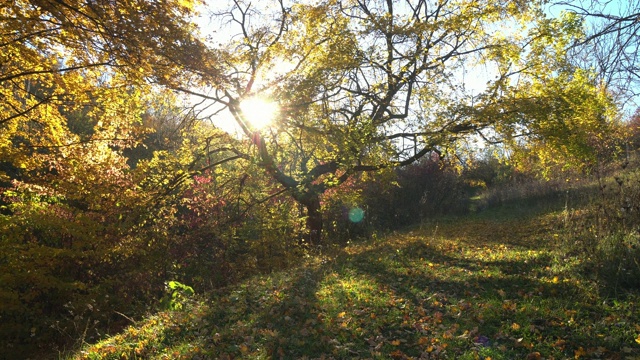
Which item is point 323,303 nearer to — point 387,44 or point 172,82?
point 172,82

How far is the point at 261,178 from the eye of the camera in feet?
37.2

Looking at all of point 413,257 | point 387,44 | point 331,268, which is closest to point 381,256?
point 413,257

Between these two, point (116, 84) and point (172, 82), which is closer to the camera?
point (172, 82)

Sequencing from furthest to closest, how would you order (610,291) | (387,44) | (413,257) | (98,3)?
(387,44)
(413,257)
(98,3)
(610,291)

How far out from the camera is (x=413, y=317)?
4.57 m

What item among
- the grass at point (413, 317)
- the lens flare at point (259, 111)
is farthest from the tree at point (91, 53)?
the grass at point (413, 317)

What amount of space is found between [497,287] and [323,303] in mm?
2334

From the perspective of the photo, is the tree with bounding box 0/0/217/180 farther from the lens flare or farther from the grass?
the grass

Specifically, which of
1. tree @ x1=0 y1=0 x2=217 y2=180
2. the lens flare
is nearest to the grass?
tree @ x1=0 y1=0 x2=217 y2=180

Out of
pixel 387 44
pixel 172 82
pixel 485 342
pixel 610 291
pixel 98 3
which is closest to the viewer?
pixel 485 342

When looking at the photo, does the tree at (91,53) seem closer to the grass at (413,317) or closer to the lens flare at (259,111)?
the lens flare at (259,111)

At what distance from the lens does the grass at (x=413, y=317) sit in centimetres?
368

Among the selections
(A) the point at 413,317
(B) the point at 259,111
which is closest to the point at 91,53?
(B) the point at 259,111

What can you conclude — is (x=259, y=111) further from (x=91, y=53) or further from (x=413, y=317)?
(x=413, y=317)
